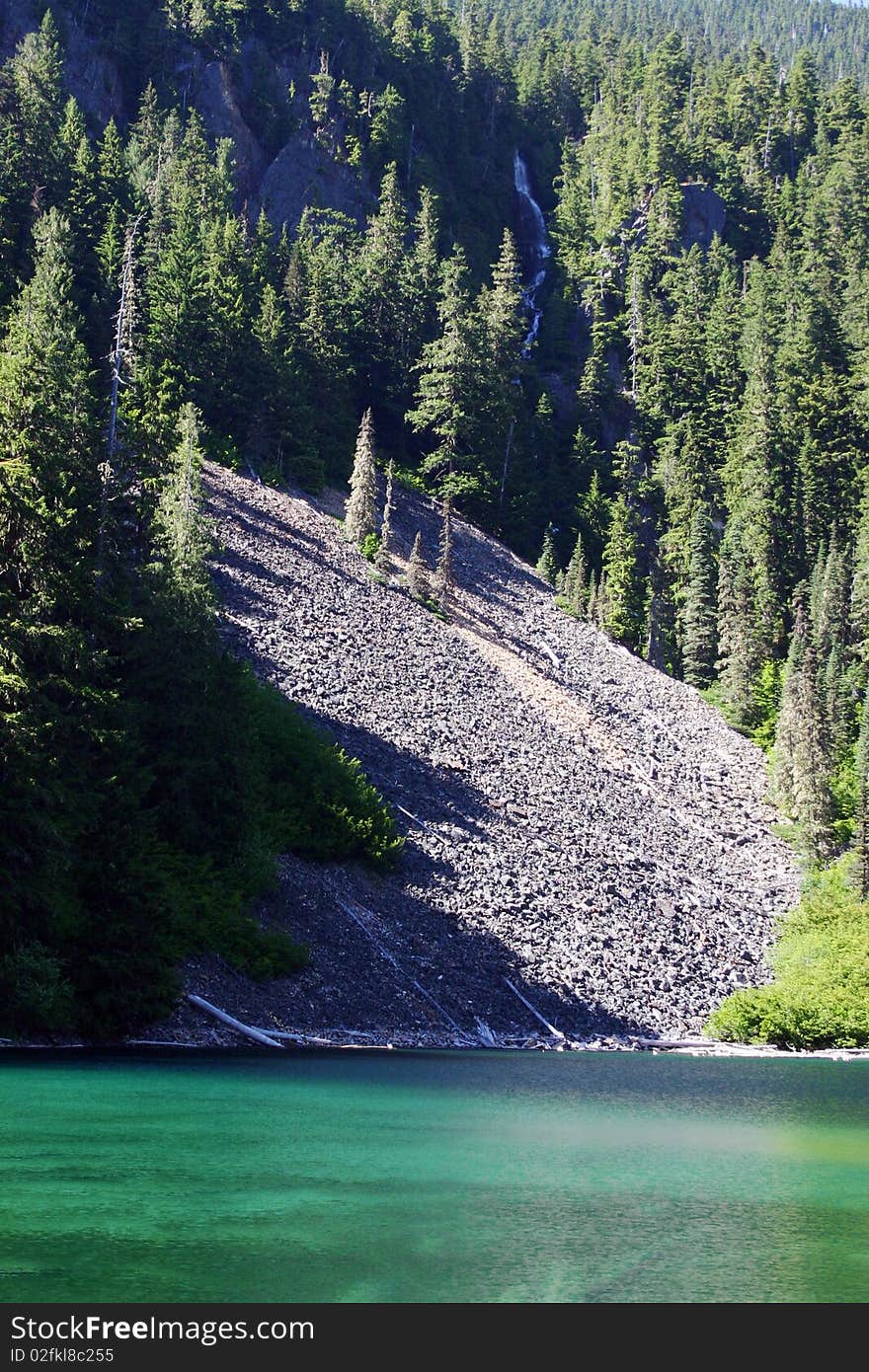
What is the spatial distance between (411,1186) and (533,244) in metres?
140

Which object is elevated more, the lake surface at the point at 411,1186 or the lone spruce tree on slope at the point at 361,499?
the lone spruce tree on slope at the point at 361,499

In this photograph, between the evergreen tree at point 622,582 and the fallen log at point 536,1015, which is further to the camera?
the evergreen tree at point 622,582

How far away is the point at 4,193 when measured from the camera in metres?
83.5

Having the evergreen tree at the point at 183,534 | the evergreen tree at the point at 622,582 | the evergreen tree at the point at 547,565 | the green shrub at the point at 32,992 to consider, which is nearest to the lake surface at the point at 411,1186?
the green shrub at the point at 32,992

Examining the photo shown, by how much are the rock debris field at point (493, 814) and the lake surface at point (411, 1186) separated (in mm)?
10713

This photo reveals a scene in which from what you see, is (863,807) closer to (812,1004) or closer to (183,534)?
(812,1004)

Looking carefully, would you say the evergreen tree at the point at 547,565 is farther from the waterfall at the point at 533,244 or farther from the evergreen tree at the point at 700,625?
the waterfall at the point at 533,244

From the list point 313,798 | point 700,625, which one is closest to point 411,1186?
point 313,798

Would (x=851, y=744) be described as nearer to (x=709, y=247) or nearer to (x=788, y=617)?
(x=788, y=617)

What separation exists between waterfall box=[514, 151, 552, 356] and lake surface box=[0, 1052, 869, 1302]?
10410cm

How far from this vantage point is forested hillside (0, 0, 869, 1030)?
40.1 m

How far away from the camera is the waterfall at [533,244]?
13564 cm

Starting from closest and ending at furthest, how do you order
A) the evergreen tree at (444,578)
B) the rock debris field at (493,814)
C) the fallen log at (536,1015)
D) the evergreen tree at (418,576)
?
the fallen log at (536,1015)
the rock debris field at (493,814)
the evergreen tree at (418,576)
the evergreen tree at (444,578)

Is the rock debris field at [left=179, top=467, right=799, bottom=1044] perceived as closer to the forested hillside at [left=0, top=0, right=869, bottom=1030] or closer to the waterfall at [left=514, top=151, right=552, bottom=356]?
the forested hillside at [left=0, top=0, right=869, bottom=1030]
